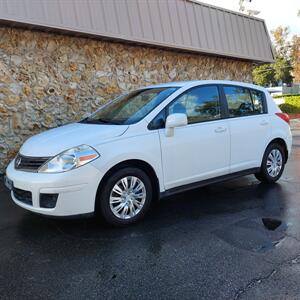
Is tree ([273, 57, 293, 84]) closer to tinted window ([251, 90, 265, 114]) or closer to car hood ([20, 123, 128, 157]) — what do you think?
tinted window ([251, 90, 265, 114])

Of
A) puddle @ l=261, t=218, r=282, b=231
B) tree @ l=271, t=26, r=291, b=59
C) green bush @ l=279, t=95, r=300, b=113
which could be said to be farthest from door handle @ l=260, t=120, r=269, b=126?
tree @ l=271, t=26, r=291, b=59

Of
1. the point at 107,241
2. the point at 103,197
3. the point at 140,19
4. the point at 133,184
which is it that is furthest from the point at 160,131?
the point at 140,19

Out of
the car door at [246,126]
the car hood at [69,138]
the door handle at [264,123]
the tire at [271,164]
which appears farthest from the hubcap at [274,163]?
the car hood at [69,138]

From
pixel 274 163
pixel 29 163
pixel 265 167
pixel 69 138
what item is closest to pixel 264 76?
pixel 274 163

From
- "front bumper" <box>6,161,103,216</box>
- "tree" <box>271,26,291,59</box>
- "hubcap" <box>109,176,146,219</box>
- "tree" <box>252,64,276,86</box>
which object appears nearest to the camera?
"front bumper" <box>6,161,103,216</box>

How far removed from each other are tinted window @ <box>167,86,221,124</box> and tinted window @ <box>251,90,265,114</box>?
A: 0.86m

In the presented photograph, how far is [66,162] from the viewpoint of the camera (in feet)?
12.5

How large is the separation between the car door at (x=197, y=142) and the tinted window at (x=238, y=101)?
223 millimetres

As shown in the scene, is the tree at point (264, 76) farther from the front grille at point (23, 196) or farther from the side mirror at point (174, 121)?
the front grille at point (23, 196)

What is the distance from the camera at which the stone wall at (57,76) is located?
22.0ft

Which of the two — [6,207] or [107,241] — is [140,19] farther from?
[107,241]

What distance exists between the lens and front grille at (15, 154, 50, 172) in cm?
392

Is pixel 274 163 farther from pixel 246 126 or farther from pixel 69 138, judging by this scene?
pixel 69 138

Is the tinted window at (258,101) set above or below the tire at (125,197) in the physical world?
above
